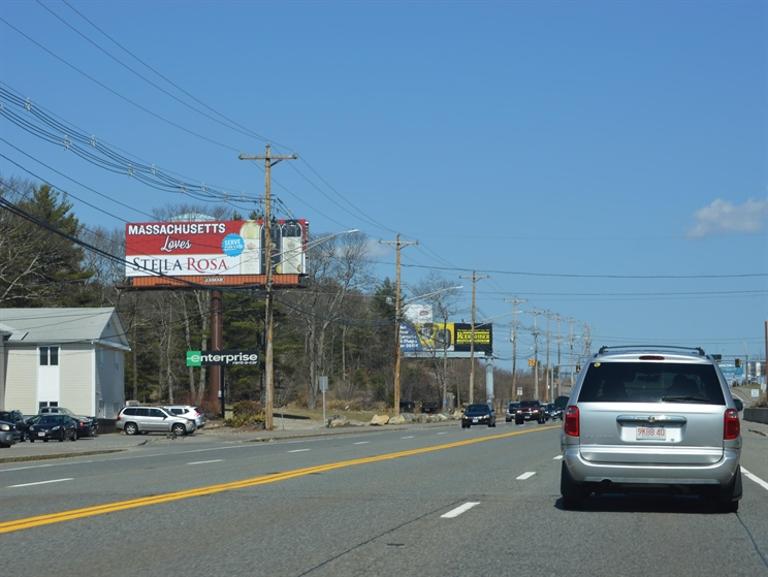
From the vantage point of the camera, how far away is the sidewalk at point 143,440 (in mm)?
35625

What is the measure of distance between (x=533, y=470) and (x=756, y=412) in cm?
6350

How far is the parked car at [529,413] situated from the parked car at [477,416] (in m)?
8.62

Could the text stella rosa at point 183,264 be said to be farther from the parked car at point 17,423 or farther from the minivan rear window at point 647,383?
the minivan rear window at point 647,383

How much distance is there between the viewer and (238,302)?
93250mm

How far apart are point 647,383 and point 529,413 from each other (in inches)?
2442

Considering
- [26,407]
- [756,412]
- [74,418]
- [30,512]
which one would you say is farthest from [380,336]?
[30,512]

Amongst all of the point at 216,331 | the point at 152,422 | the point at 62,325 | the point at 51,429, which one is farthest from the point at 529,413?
the point at 51,429

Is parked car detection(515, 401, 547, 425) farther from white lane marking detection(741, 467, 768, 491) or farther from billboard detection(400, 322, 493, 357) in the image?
white lane marking detection(741, 467, 768, 491)

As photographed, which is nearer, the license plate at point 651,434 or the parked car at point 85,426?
the license plate at point 651,434

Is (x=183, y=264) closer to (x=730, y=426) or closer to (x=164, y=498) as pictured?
(x=164, y=498)

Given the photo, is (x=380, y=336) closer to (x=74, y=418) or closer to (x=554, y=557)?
(x=74, y=418)

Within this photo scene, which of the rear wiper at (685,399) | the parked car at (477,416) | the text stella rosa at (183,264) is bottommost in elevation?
the parked car at (477,416)

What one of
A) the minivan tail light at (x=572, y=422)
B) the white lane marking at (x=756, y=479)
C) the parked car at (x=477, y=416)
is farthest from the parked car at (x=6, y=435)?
the minivan tail light at (x=572, y=422)

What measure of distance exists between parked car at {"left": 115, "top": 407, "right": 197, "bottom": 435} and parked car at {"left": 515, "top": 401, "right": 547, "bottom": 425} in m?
24.4
